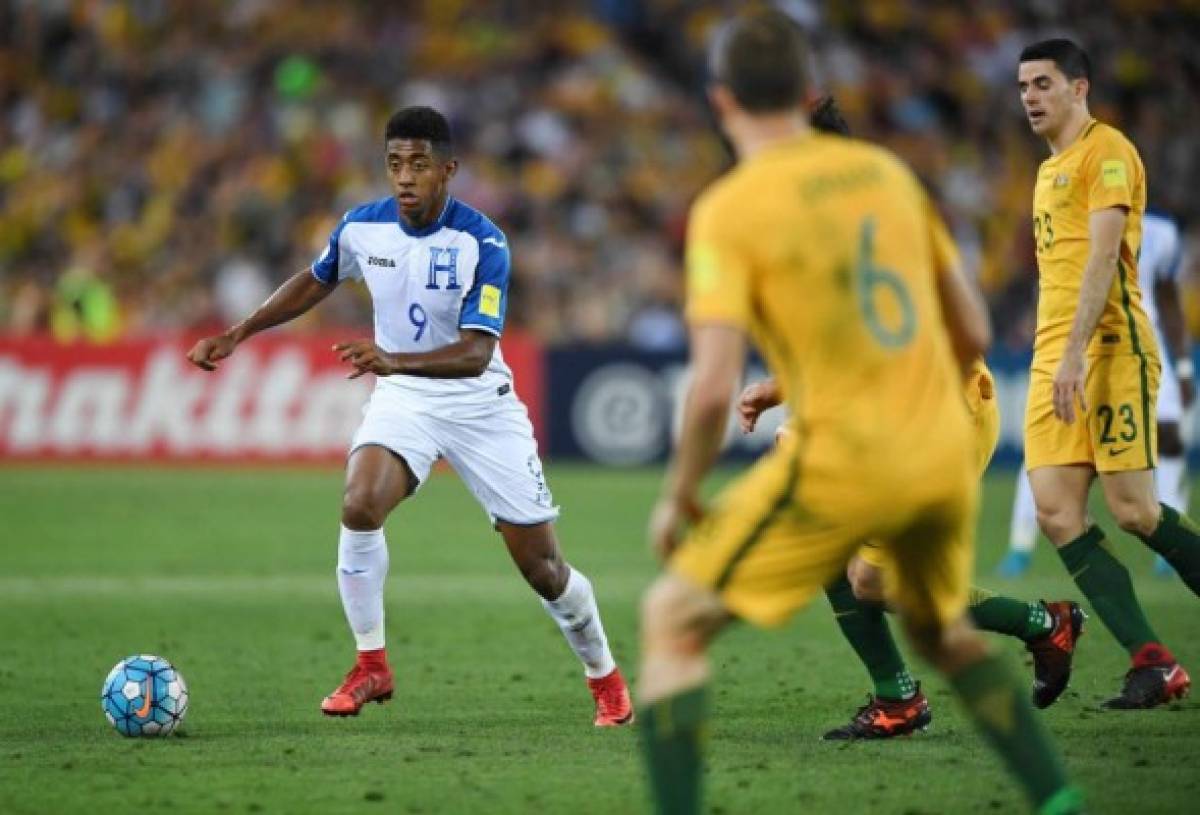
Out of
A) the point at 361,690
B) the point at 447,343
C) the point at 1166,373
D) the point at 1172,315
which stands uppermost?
the point at 1172,315

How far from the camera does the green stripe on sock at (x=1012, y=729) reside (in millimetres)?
5254

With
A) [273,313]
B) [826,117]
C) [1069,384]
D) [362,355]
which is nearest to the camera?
[826,117]

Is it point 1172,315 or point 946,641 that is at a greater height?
point 1172,315

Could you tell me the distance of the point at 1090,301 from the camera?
786 cm

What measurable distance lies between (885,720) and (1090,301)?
1.88m

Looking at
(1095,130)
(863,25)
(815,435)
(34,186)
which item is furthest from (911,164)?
(815,435)

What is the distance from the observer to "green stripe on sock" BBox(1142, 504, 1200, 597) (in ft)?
27.7

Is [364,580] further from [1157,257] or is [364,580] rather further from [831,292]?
[1157,257]

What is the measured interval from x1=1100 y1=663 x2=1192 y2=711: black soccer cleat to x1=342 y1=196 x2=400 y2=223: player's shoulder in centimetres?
372

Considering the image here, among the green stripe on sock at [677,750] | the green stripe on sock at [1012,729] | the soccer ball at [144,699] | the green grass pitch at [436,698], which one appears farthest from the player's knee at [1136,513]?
the soccer ball at [144,699]

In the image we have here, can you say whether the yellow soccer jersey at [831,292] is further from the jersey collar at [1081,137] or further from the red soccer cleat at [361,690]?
the red soccer cleat at [361,690]

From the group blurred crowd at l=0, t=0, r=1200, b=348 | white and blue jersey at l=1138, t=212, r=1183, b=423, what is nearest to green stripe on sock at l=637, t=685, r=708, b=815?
white and blue jersey at l=1138, t=212, r=1183, b=423

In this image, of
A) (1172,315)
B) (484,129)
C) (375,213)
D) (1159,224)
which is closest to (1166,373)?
(1172,315)

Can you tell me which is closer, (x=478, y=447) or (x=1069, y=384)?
(x=1069, y=384)
